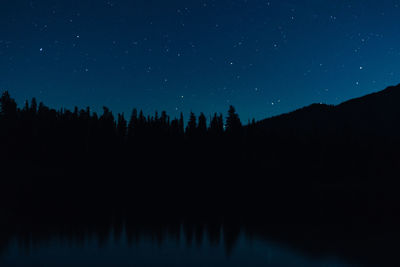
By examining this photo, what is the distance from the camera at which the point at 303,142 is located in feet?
338

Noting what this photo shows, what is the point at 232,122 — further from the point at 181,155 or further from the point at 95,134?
the point at 95,134

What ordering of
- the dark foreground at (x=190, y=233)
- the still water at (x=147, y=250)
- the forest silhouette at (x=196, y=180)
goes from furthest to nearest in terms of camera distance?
the forest silhouette at (x=196, y=180) < the dark foreground at (x=190, y=233) < the still water at (x=147, y=250)

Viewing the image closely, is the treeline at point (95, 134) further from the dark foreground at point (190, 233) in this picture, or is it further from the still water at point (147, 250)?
the still water at point (147, 250)

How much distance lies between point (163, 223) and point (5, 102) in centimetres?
8012

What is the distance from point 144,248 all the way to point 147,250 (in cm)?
45

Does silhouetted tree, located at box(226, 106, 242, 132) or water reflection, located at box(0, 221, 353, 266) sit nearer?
water reflection, located at box(0, 221, 353, 266)

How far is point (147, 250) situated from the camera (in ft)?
67.0

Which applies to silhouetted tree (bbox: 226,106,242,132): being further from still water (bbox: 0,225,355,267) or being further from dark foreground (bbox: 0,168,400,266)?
still water (bbox: 0,225,355,267)

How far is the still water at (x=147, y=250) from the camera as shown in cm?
1806

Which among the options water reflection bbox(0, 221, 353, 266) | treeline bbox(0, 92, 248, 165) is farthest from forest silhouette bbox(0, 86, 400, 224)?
water reflection bbox(0, 221, 353, 266)

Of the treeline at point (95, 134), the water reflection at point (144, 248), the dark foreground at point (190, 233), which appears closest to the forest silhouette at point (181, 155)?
the treeline at point (95, 134)

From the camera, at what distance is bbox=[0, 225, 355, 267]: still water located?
59.3 feet

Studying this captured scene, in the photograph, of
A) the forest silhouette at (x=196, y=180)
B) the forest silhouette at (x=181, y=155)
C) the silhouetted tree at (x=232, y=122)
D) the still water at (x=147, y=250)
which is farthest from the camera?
the silhouetted tree at (x=232, y=122)

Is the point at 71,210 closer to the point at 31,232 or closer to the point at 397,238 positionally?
the point at 31,232
